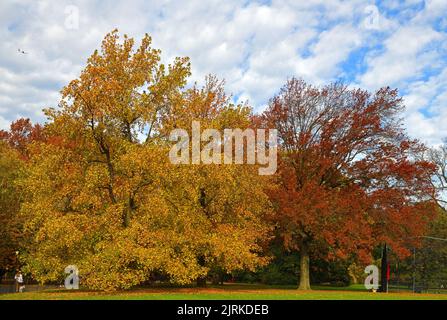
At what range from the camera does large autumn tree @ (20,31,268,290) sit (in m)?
26.1

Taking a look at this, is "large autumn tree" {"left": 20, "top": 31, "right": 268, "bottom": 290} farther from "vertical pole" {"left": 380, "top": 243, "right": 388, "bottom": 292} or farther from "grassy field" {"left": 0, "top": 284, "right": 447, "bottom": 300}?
"vertical pole" {"left": 380, "top": 243, "right": 388, "bottom": 292}

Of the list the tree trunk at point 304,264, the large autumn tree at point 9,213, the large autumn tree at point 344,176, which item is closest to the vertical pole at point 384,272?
the large autumn tree at point 344,176

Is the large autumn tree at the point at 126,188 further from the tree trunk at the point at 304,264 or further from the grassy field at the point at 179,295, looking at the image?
the tree trunk at the point at 304,264

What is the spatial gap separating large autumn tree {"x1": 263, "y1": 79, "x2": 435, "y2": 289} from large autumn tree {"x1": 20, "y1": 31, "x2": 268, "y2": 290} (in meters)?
7.29

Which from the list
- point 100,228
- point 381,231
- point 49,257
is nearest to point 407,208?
point 381,231

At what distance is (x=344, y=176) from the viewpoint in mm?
38844

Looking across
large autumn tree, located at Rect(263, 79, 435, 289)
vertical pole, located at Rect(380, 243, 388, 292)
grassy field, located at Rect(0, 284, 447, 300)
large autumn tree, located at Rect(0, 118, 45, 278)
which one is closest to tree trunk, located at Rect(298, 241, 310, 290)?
large autumn tree, located at Rect(263, 79, 435, 289)

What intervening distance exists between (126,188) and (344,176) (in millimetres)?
18547

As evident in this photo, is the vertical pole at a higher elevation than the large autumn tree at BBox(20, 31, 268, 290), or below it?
below

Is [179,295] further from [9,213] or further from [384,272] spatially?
[9,213]

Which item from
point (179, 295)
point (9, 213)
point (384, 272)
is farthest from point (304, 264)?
point (9, 213)

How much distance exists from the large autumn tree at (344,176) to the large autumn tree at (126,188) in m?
7.29

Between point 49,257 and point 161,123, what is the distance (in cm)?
975

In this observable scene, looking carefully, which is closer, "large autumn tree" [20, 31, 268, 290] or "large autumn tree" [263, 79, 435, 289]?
"large autumn tree" [20, 31, 268, 290]
